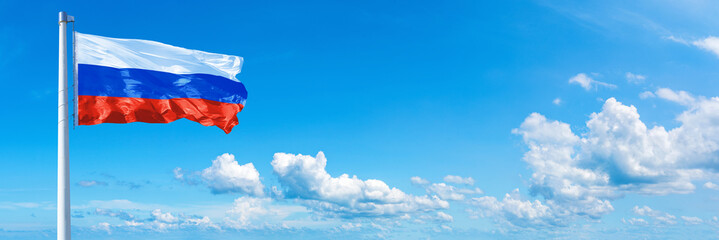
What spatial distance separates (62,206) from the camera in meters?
23.9

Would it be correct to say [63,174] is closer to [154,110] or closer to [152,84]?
[154,110]

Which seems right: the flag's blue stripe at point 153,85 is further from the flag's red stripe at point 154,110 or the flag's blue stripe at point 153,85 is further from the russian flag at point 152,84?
the flag's red stripe at point 154,110

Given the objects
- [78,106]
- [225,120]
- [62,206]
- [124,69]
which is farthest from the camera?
[225,120]

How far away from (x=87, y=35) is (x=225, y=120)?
6715 millimetres

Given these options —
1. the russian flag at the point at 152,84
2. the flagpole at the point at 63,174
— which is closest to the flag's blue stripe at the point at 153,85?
the russian flag at the point at 152,84

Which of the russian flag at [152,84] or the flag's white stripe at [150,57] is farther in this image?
the flag's white stripe at [150,57]

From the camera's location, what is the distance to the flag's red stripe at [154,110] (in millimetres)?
25969

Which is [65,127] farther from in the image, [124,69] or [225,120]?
[225,120]

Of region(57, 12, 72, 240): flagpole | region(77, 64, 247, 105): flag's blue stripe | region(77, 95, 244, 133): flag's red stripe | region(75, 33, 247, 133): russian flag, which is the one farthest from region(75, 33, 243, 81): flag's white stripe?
region(57, 12, 72, 240): flagpole

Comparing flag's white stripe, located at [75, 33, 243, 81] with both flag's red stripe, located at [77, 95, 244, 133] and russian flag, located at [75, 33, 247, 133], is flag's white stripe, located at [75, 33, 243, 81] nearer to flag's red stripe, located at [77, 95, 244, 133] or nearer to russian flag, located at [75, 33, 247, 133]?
russian flag, located at [75, 33, 247, 133]

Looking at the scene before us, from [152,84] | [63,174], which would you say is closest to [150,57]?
[152,84]

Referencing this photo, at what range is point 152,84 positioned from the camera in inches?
1109

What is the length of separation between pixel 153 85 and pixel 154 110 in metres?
1.11

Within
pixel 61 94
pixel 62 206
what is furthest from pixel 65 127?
pixel 62 206
